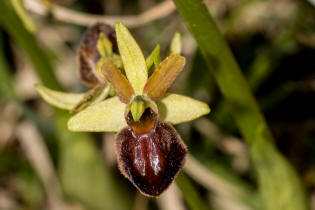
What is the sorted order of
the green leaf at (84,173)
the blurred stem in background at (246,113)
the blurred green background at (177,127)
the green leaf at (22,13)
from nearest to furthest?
the blurred stem in background at (246,113)
the green leaf at (22,13)
the green leaf at (84,173)
the blurred green background at (177,127)

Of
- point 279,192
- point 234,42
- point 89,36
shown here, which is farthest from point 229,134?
point 89,36

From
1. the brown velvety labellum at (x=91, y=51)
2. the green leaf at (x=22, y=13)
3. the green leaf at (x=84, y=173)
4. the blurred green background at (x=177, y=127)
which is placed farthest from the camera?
the blurred green background at (x=177, y=127)

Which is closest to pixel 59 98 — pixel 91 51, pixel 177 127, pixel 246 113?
pixel 91 51

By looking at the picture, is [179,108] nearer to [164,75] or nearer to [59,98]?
[164,75]

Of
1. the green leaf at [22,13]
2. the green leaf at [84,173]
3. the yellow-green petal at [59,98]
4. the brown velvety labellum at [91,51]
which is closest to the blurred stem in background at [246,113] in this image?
the brown velvety labellum at [91,51]

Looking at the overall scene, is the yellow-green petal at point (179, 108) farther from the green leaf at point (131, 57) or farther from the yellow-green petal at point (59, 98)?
the yellow-green petal at point (59, 98)

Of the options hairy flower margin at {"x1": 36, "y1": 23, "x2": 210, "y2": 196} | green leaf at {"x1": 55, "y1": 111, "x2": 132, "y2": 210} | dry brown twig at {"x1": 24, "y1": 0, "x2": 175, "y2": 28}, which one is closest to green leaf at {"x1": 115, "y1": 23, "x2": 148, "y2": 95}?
hairy flower margin at {"x1": 36, "y1": 23, "x2": 210, "y2": 196}
